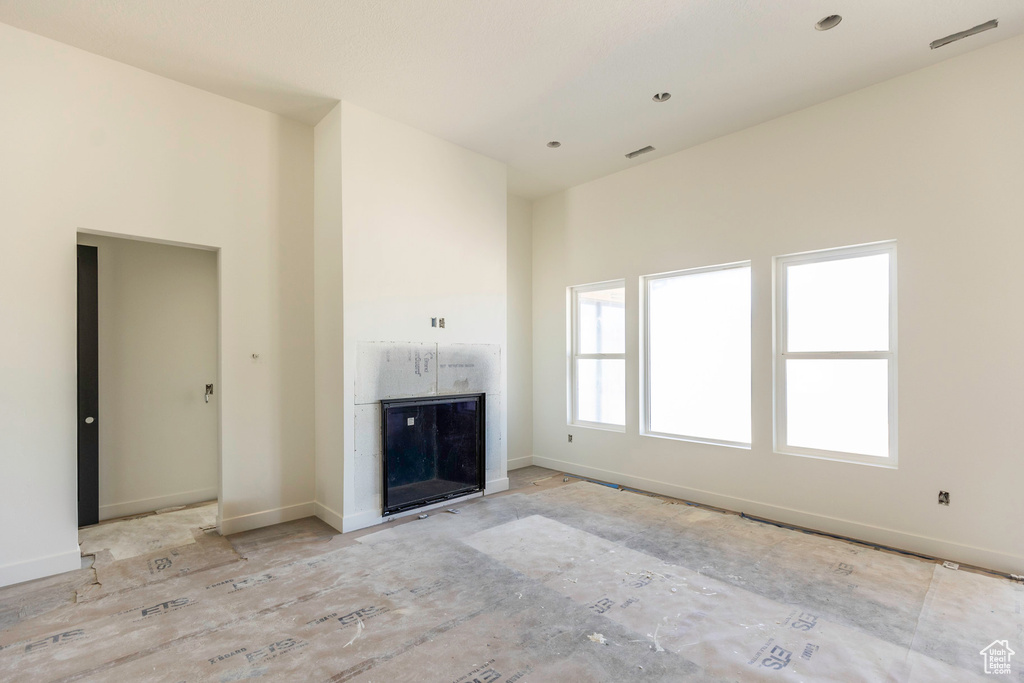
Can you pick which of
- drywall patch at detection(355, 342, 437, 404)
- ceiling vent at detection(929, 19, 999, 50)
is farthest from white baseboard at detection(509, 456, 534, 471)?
ceiling vent at detection(929, 19, 999, 50)

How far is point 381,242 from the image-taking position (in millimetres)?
4102

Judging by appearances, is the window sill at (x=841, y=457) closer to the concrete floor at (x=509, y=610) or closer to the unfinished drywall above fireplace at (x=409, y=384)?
the concrete floor at (x=509, y=610)

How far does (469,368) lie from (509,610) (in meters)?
2.43

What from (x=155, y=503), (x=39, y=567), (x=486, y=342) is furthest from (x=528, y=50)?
(x=155, y=503)

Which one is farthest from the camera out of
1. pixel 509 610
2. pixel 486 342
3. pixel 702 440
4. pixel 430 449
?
pixel 486 342

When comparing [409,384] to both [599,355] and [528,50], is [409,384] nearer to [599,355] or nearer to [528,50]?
[599,355]

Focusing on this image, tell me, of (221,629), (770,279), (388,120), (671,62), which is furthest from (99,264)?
(770,279)

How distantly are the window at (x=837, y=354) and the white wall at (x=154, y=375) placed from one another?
471 cm

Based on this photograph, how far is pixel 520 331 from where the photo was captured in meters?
6.01

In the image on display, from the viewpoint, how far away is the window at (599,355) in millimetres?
5305

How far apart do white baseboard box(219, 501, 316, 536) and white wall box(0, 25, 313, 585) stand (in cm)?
1

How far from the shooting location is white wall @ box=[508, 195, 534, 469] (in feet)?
19.4

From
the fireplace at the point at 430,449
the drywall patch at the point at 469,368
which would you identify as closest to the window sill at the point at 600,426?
the drywall patch at the point at 469,368

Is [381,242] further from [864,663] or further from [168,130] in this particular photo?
[864,663]
